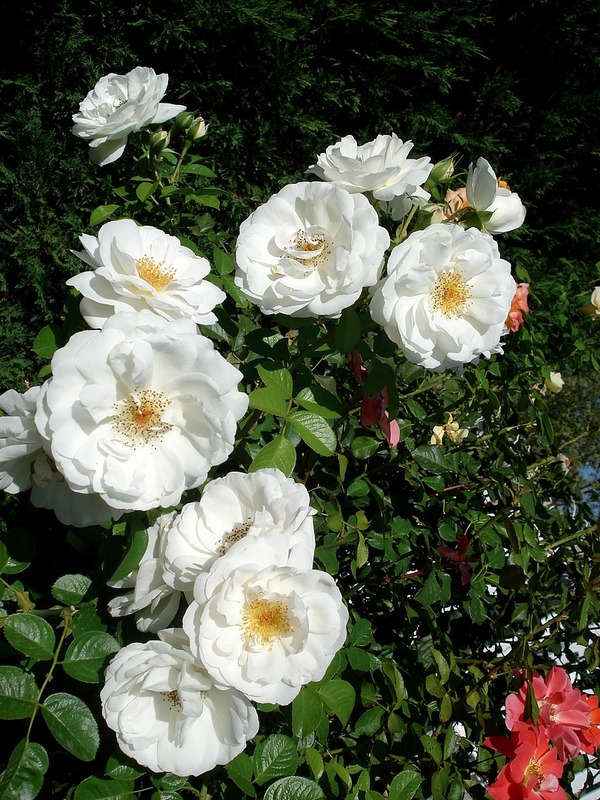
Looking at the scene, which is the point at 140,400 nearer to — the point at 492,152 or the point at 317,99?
the point at 317,99

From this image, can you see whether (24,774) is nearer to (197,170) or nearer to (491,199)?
(491,199)

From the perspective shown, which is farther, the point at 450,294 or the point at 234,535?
the point at 450,294

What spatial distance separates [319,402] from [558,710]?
837mm

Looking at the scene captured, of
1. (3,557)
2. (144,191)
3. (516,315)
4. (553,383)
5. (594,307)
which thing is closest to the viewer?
(3,557)

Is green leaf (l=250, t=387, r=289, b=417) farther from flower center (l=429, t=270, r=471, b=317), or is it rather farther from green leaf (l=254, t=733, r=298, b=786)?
green leaf (l=254, t=733, r=298, b=786)

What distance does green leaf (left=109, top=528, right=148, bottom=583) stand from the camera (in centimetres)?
87

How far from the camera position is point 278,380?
1081 millimetres

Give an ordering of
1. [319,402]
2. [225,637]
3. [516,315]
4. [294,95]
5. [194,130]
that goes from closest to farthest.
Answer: [225,637] → [319,402] → [194,130] → [516,315] → [294,95]

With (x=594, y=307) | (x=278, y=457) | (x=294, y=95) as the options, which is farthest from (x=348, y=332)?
(x=294, y=95)

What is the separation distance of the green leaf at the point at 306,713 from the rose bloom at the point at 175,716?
16 cm

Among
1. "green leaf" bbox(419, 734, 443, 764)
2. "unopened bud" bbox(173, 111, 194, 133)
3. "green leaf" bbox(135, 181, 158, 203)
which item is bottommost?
"green leaf" bbox(419, 734, 443, 764)

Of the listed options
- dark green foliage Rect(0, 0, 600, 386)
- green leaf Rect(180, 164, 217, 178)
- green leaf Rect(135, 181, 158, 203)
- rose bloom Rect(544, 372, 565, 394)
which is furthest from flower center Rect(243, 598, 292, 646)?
dark green foliage Rect(0, 0, 600, 386)

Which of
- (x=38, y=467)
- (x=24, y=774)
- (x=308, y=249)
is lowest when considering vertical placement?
(x=24, y=774)

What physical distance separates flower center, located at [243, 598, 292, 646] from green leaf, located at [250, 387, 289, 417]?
1.04ft
